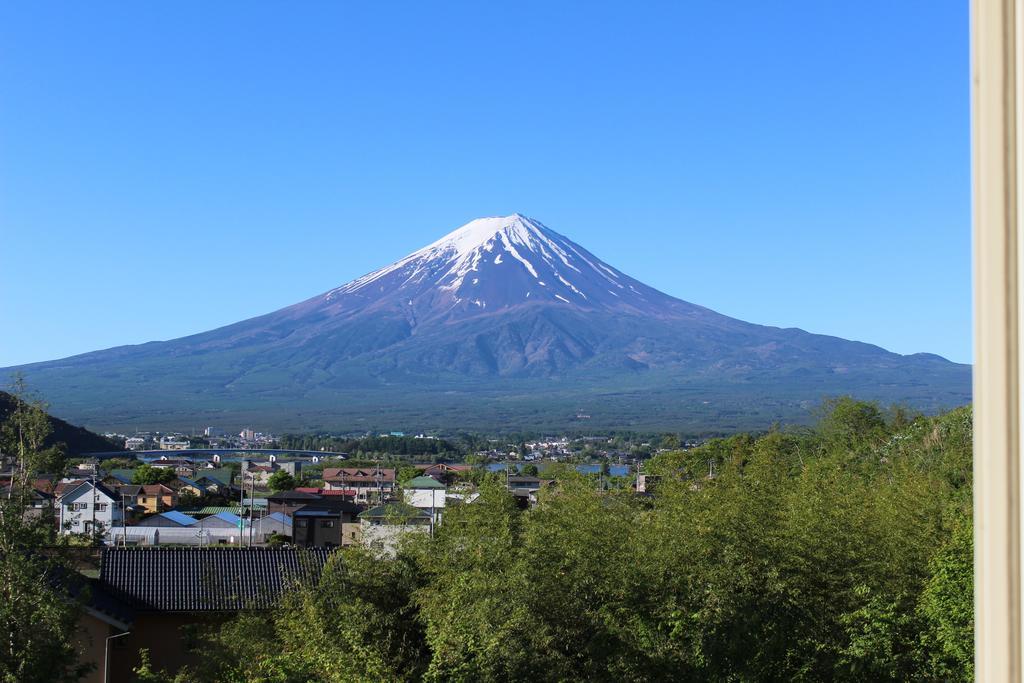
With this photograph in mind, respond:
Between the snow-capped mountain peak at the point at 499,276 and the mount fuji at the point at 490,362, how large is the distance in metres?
0.19

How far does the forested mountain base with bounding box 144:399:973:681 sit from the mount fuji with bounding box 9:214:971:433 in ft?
216

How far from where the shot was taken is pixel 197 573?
569 inches

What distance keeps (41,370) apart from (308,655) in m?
107

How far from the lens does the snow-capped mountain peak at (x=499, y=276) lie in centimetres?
11675

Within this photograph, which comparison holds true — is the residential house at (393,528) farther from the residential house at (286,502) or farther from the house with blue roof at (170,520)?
the house with blue roof at (170,520)

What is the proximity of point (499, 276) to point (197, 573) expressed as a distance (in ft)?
342

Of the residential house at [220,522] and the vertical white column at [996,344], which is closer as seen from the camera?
the vertical white column at [996,344]

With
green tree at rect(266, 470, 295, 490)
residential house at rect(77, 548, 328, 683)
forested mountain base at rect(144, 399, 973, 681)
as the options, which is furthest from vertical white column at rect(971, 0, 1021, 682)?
green tree at rect(266, 470, 295, 490)

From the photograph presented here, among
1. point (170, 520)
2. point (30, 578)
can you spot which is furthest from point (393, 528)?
point (170, 520)

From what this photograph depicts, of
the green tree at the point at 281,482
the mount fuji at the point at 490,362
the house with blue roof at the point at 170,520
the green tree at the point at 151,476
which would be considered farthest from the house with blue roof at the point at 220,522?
the mount fuji at the point at 490,362

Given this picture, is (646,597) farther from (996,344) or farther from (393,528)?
(996,344)

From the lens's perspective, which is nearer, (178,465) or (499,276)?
(178,465)

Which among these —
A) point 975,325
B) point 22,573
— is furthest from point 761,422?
point 975,325

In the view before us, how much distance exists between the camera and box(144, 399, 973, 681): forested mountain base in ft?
27.7
